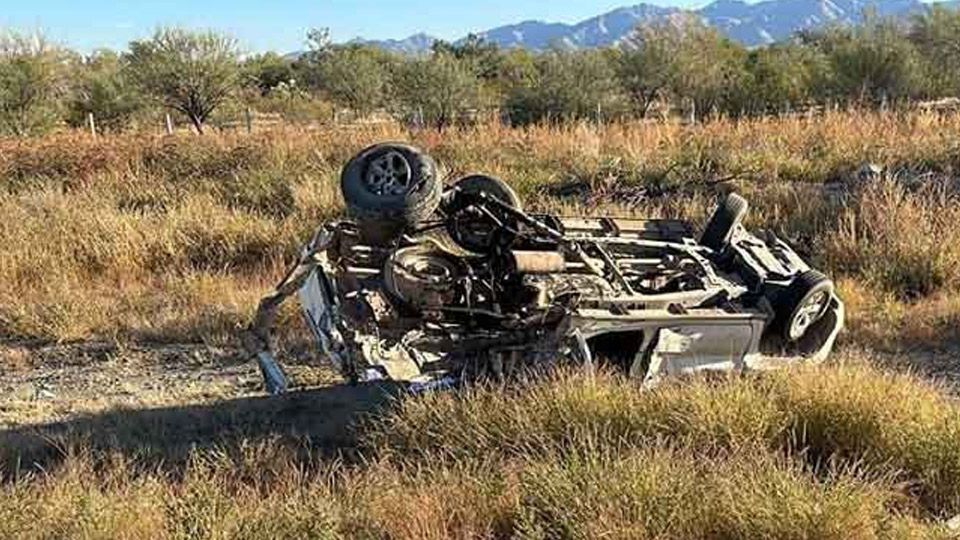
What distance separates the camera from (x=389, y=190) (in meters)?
5.95

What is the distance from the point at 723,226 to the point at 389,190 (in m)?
2.34

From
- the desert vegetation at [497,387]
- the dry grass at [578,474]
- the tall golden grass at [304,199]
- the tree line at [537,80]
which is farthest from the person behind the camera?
the tree line at [537,80]

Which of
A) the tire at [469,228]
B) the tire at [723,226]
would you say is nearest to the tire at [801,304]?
the tire at [723,226]

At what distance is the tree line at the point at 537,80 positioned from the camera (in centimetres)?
3103

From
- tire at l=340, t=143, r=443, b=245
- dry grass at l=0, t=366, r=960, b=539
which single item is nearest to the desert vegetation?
dry grass at l=0, t=366, r=960, b=539

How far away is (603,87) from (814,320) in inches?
1058

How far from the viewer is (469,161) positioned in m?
14.0

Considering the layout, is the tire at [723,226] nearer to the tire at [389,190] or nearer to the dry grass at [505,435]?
the dry grass at [505,435]

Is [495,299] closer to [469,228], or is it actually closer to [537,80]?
[469,228]

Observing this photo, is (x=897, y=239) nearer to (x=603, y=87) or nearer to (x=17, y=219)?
(x=17, y=219)

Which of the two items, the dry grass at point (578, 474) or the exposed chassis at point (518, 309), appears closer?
the dry grass at point (578, 474)

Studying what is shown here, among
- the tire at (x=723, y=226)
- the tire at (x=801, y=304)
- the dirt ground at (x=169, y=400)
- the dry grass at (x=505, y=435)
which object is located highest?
the tire at (x=723, y=226)

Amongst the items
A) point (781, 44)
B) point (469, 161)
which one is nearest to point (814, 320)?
point (469, 161)

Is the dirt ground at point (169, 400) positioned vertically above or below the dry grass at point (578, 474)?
below
